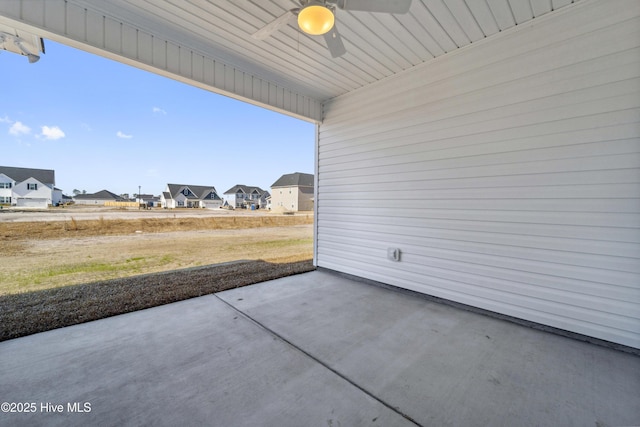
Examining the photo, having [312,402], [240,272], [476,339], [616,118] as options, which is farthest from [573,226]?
[240,272]

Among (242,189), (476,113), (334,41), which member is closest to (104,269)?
(334,41)

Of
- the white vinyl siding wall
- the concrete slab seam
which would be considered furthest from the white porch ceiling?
the concrete slab seam

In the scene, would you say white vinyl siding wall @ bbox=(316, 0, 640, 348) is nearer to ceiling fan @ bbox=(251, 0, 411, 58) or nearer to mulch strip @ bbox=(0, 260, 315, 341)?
ceiling fan @ bbox=(251, 0, 411, 58)

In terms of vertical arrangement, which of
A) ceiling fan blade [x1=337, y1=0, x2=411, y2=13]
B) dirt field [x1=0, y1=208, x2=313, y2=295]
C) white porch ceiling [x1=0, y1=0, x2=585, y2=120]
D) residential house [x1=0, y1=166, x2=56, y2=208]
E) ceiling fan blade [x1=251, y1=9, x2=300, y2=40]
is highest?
white porch ceiling [x1=0, y1=0, x2=585, y2=120]

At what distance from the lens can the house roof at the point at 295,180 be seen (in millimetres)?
26297

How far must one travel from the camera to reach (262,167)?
22.5 meters

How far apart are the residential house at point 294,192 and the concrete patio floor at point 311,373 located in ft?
76.1

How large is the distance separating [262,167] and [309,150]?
18680 mm

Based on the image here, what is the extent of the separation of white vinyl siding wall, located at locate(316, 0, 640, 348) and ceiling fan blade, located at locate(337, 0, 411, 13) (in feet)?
5.22

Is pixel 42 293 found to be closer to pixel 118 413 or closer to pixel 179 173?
pixel 118 413

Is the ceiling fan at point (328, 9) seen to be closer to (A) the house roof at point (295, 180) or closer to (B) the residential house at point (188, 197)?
(A) the house roof at point (295, 180)

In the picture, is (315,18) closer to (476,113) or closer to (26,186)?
(476,113)

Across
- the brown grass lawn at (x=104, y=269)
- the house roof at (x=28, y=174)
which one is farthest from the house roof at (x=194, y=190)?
the brown grass lawn at (x=104, y=269)

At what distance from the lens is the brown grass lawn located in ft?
8.36
